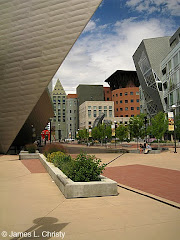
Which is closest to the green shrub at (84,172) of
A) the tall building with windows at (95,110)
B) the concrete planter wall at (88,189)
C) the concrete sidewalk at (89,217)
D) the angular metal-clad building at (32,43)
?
the concrete planter wall at (88,189)

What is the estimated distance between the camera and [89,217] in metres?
5.36

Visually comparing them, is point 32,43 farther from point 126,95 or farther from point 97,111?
point 126,95

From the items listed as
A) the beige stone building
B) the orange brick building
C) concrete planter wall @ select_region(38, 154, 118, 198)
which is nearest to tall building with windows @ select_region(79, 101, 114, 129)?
the beige stone building

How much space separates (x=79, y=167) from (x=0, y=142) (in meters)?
19.9

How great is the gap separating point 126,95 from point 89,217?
122 metres

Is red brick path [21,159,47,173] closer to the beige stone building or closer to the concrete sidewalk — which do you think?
the concrete sidewalk

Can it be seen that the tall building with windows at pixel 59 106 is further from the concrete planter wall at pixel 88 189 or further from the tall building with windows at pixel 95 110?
the concrete planter wall at pixel 88 189

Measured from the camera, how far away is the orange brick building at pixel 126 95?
125 m

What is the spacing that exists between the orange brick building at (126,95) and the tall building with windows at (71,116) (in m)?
29.6

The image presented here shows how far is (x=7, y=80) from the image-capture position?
75.2 ft

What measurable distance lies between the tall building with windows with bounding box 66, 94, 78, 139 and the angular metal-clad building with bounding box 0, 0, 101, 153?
12297cm

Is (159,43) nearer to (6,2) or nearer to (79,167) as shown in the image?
(6,2)

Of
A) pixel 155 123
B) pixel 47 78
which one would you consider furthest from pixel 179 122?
pixel 47 78

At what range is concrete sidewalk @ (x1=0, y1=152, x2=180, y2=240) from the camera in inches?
175
